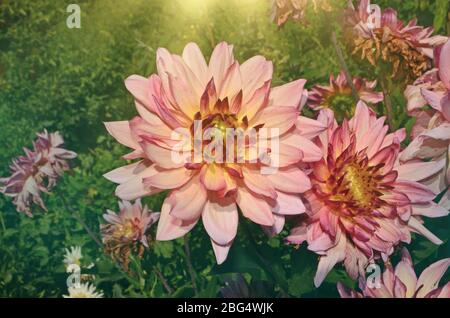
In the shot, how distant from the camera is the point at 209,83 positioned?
74cm

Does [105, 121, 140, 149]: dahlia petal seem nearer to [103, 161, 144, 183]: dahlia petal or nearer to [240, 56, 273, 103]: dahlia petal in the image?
[103, 161, 144, 183]: dahlia petal

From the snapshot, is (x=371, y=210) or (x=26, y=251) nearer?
(x=371, y=210)

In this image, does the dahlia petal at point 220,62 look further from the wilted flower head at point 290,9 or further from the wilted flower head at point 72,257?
the wilted flower head at point 72,257

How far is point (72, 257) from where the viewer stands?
3.04 ft

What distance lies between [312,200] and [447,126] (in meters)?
0.22

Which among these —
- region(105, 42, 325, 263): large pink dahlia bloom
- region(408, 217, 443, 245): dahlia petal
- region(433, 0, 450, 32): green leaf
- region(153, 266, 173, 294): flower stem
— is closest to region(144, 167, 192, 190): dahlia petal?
region(105, 42, 325, 263): large pink dahlia bloom

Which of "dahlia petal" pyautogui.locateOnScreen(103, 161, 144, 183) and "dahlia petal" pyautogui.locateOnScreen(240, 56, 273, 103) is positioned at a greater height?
"dahlia petal" pyautogui.locateOnScreen(240, 56, 273, 103)

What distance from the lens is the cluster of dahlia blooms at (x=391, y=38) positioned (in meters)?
0.86

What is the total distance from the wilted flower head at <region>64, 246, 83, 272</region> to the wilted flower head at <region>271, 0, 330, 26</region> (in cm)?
48

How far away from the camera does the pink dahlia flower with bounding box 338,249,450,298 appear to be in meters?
0.87

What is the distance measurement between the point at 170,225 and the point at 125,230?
0.15m
